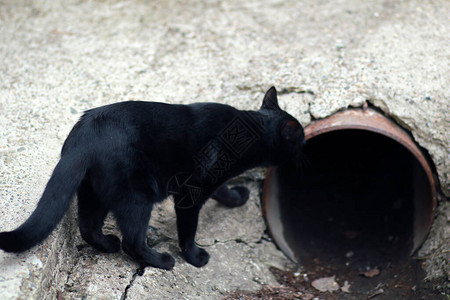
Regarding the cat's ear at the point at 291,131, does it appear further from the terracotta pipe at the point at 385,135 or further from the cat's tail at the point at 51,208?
the cat's tail at the point at 51,208

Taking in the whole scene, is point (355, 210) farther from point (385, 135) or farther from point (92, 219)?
point (92, 219)

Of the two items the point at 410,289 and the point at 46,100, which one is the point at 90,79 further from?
the point at 410,289

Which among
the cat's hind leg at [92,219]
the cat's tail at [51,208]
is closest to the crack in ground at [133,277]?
the cat's hind leg at [92,219]

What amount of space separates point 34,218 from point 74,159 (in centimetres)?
30

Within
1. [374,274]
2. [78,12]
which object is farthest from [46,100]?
[374,274]

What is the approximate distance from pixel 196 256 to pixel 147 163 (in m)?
0.68

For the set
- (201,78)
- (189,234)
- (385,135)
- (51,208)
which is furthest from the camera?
(201,78)

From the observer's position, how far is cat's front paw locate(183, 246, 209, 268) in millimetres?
2521

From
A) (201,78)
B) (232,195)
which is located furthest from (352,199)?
(201,78)

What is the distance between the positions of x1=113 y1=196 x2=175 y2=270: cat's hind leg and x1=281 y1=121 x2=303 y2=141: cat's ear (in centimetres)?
83

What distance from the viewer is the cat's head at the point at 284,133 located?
2.53 m

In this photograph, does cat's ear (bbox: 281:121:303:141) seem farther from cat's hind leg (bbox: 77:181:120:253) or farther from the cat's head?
cat's hind leg (bbox: 77:181:120:253)

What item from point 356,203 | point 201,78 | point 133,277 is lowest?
point 133,277

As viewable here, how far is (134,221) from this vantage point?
2.13 meters
